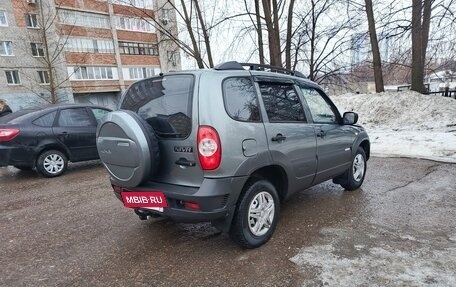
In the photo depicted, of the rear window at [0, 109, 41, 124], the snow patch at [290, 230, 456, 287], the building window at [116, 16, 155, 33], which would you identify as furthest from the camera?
the building window at [116, 16, 155, 33]

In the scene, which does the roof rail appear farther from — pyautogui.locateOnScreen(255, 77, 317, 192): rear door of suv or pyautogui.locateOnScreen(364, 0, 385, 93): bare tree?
pyautogui.locateOnScreen(364, 0, 385, 93): bare tree

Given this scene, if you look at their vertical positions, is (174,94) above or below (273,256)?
above

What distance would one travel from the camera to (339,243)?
10.4 ft

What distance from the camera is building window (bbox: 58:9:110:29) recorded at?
3320cm

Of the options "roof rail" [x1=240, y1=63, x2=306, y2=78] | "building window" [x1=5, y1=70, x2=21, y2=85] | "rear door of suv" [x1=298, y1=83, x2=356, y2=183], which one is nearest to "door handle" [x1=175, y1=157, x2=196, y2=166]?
"roof rail" [x1=240, y1=63, x2=306, y2=78]

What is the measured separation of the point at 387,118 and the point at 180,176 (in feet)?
35.5

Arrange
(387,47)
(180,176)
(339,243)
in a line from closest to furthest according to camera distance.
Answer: (180,176) → (339,243) → (387,47)

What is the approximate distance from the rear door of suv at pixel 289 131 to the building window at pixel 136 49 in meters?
36.7

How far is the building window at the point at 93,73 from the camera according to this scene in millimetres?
34438

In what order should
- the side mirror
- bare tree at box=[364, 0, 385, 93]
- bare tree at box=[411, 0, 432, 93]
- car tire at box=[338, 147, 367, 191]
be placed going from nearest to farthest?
the side mirror, car tire at box=[338, 147, 367, 191], bare tree at box=[411, 0, 432, 93], bare tree at box=[364, 0, 385, 93]

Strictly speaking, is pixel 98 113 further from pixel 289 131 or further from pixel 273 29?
pixel 273 29

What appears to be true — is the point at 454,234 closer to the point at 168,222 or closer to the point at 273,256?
the point at 273,256

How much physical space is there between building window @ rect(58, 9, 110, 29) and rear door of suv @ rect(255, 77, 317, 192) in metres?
36.8

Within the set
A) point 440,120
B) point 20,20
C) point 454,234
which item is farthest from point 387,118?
point 20,20
